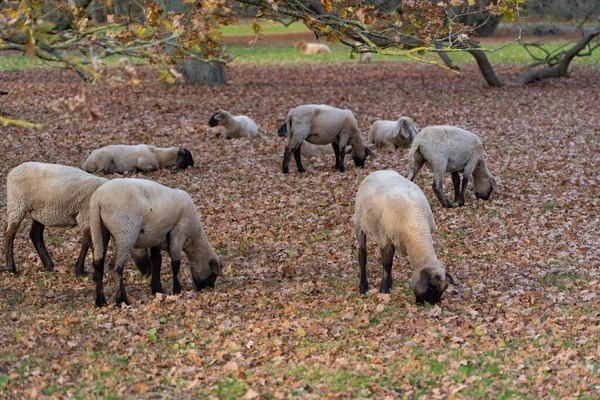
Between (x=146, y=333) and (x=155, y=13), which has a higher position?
(x=155, y=13)

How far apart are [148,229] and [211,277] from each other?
3.84 feet

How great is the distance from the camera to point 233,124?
20.8m

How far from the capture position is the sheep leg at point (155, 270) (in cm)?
1061

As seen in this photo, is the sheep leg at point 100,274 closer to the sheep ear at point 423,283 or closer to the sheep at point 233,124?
the sheep ear at point 423,283

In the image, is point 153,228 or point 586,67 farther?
point 586,67

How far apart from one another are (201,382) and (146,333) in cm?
149

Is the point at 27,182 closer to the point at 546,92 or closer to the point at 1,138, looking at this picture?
the point at 1,138

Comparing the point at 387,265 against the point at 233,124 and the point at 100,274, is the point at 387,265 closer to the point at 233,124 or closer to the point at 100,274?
the point at 100,274

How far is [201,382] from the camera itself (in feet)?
25.4

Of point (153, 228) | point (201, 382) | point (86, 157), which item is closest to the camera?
point (201, 382)

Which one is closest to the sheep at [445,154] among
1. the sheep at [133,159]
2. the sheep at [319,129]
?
the sheep at [319,129]

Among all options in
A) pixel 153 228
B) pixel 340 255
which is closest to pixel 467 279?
pixel 340 255

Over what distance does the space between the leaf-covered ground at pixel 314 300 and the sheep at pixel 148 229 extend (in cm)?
32

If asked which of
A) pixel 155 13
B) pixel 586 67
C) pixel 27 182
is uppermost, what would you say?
pixel 155 13
